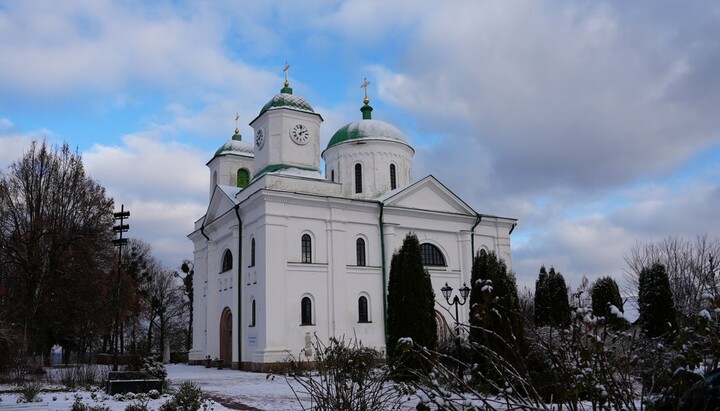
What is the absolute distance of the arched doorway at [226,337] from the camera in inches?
1085

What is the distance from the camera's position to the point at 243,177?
109ft

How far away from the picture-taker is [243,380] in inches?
784

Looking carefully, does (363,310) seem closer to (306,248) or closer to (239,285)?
(306,248)

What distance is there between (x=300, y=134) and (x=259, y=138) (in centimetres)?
216

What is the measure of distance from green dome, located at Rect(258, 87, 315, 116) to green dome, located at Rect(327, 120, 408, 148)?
3.50 metres

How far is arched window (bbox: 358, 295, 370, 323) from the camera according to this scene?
25.9 m

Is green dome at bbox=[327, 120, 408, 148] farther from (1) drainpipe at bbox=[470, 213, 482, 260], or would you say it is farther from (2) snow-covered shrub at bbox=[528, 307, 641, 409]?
(2) snow-covered shrub at bbox=[528, 307, 641, 409]

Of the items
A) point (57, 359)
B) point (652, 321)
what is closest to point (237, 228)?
point (652, 321)

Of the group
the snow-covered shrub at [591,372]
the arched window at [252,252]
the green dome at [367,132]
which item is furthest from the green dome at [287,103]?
the snow-covered shrub at [591,372]

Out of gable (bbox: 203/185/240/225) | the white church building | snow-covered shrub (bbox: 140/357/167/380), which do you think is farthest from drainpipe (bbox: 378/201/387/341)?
snow-covered shrub (bbox: 140/357/167/380)

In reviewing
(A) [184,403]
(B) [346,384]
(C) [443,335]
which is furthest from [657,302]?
(B) [346,384]

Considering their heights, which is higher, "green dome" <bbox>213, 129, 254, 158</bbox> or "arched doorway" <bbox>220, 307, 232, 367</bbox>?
"green dome" <bbox>213, 129, 254, 158</bbox>

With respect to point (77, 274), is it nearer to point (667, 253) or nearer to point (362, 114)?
point (362, 114)

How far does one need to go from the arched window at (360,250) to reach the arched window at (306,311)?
3.12 m
